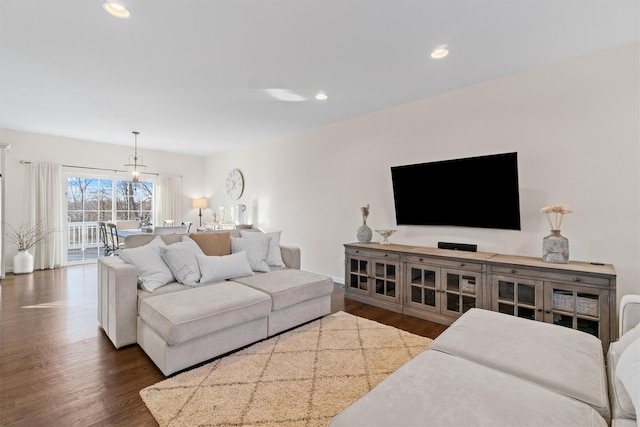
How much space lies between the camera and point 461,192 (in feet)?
10.7

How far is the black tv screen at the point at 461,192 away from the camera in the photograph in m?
2.92

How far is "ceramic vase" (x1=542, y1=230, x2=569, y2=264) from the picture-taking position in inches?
98.3

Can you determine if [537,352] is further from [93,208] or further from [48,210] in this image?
[93,208]

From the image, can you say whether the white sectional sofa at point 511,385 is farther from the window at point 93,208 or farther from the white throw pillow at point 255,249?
the window at point 93,208

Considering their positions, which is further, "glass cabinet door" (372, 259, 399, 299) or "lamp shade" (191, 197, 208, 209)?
"lamp shade" (191, 197, 208, 209)

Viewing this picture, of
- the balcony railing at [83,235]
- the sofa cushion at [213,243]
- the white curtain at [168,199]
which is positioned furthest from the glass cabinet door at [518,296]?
A: the balcony railing at [83,235]

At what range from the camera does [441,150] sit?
3.48 meters

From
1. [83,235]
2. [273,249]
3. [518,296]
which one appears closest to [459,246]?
[518,296]

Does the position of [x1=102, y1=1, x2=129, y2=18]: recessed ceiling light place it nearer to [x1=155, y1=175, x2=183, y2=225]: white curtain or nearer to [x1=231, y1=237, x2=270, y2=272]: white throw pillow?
[x1=231, y1=237, x2=270, y2=272]: white throw pillow

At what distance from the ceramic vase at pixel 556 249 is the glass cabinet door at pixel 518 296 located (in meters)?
0.25

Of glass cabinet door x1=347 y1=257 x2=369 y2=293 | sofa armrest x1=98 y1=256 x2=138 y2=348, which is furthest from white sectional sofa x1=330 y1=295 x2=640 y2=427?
sofa armrest x1=98 y1=256 x2=138 y2=348

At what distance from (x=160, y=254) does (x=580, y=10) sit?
3.94 meters

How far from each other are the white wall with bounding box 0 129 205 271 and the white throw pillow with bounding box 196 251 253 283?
4599 mm

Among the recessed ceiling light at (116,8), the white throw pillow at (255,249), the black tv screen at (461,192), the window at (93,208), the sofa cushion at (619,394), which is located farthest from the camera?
the window at (93,208)
